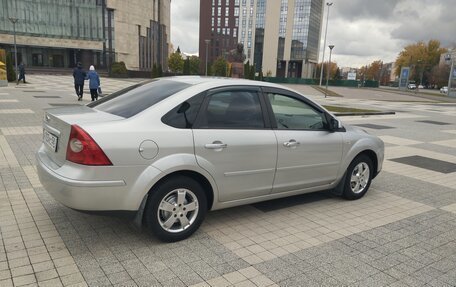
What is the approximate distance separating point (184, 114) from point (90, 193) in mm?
1189

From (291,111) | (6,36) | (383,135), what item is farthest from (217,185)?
(6,36)

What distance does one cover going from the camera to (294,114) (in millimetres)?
4926

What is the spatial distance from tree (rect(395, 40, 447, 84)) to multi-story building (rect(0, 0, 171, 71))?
249 ft

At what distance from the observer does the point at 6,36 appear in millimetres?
→ 59562

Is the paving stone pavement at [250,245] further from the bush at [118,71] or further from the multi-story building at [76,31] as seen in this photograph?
the multi-story building at [76,31]

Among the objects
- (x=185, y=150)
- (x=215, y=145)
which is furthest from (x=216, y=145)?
(x=185, y=150)

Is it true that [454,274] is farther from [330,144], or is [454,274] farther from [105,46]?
[105,46]

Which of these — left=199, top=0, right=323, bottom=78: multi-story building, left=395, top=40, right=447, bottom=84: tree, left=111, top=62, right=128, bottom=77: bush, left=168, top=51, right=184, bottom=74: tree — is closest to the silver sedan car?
left=111, top=62, right=128, bottom=77: bush

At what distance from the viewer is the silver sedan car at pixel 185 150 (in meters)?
3.40

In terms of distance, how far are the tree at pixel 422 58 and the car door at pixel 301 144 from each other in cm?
11246

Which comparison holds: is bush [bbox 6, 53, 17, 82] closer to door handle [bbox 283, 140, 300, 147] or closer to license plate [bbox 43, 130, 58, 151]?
license plate [bbox 43, 130, 58, 151]

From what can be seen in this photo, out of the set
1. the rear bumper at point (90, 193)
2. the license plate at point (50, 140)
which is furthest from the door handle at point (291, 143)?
the license plate at point (50, 140)

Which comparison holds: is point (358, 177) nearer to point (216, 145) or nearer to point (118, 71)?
point (216, 145)

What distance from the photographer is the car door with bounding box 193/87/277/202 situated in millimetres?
3885
